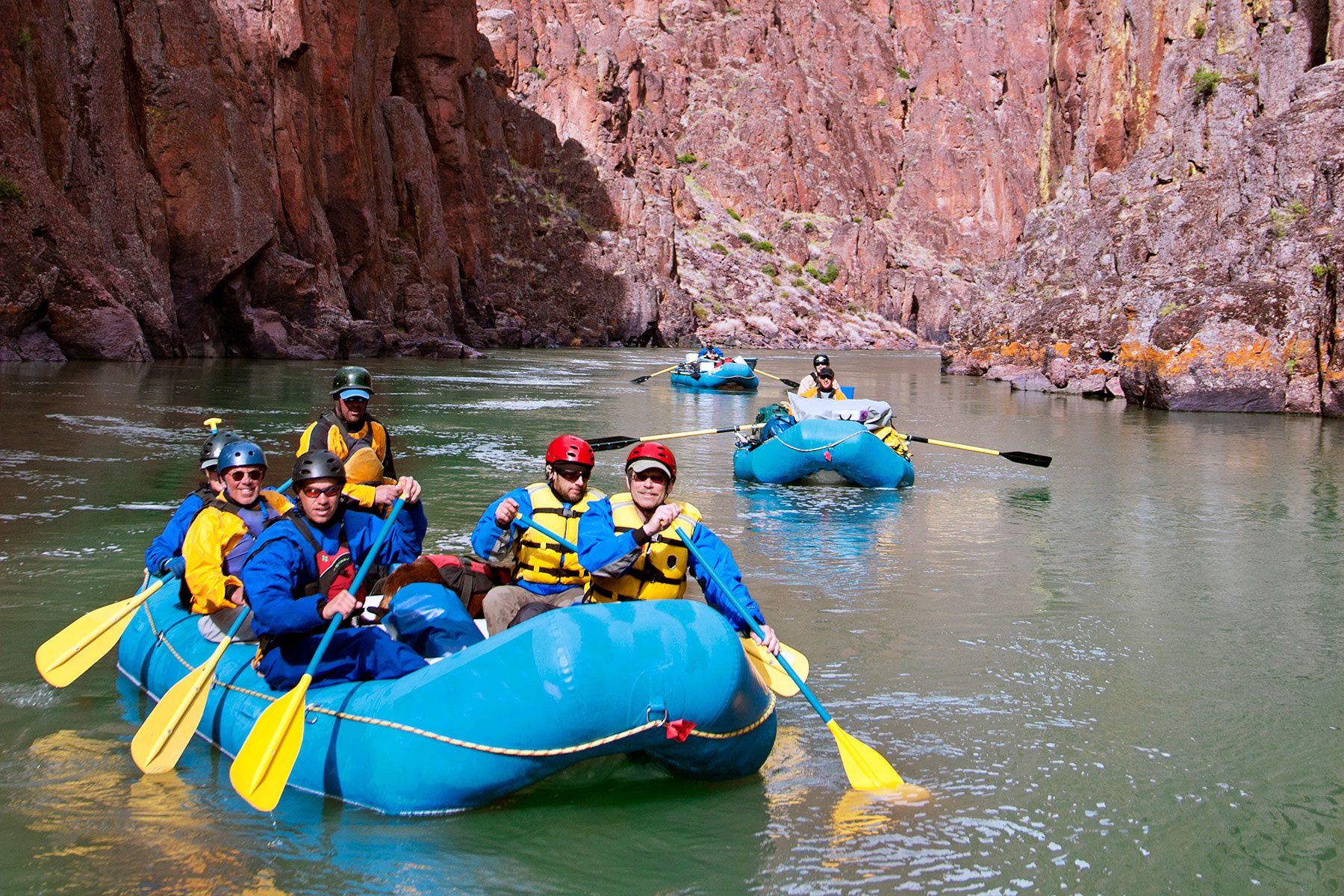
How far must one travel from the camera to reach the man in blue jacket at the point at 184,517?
19.6ft

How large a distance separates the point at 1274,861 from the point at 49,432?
47.9 feet

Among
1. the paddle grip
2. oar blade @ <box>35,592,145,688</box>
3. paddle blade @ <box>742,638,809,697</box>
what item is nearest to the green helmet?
the paddle grip

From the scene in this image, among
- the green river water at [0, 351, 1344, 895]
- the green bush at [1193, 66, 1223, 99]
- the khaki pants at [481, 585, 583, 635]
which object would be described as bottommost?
the green river water at [0, 351, 1344, 895]

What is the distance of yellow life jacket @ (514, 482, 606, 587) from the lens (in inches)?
223

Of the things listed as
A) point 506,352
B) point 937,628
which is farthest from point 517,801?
point 506,352

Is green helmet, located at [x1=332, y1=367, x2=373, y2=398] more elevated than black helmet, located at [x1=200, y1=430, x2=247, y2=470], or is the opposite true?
green helmet, located at [x1=332, y1=367, x2=373, y2=398]

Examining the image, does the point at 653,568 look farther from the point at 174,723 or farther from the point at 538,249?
the point at 538,249

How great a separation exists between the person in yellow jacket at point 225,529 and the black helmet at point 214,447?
64 cm

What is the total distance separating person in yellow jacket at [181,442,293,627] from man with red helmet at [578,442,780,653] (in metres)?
1.50

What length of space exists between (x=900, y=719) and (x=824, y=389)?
9.76 m

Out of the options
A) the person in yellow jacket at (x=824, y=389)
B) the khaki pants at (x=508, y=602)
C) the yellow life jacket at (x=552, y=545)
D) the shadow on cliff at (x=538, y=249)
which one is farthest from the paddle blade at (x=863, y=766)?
the shadow on cliff at (x=538, y=249)

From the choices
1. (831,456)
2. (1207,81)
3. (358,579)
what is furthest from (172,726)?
(1207,81)

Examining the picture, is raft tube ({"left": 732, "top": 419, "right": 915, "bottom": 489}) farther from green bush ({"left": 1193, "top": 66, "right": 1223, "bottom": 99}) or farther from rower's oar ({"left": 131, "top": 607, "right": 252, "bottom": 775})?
green bush ({"left": 1193, "top": 66, "right": 1223, "bottom": 99})

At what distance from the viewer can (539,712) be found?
14.1ft
